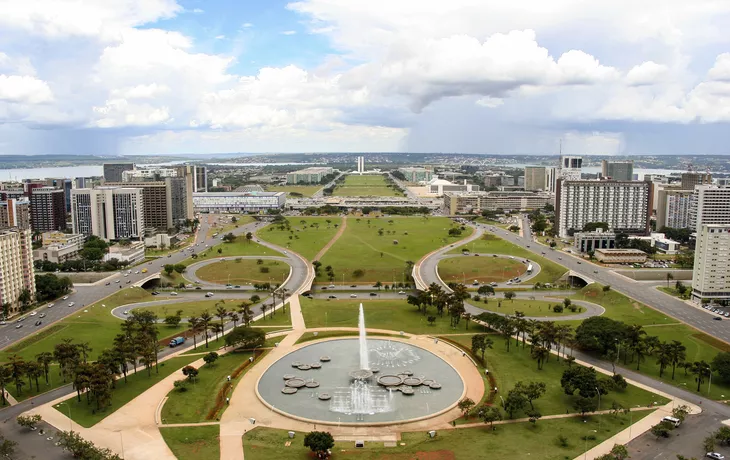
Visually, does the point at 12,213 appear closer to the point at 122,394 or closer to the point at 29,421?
the point at 122,394

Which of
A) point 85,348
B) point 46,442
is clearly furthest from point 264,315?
point 46,442

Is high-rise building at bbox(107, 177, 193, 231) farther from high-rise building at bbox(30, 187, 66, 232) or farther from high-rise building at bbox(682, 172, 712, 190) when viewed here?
high-rise building at bbox(682, 172, 712, 190)

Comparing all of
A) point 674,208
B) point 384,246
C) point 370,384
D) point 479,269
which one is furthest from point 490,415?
point 674,208

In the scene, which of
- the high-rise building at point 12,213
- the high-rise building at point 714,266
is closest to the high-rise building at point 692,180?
the high-rise building at point 714,266

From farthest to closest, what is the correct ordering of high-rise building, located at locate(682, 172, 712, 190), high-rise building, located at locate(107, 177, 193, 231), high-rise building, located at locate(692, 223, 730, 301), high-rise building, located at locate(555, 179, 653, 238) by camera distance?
high-rise building, located at locate(682, 172, 712, 190)
high-rise building, located at locate(107, 177, 193, 231)
high-rise building, located at locate(555, 179, 653, 238)
high-rise building, located at locate(692, 223, 730, 301)

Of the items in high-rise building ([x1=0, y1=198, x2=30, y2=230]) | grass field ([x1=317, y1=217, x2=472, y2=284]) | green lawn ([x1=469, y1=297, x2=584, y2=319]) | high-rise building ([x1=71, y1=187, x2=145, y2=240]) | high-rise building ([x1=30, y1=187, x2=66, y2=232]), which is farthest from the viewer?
high-rise building ([x1=30, y1=187, x2=66, y2=232])

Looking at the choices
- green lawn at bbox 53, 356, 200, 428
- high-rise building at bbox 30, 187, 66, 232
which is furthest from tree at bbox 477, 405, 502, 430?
high-rise building at bbox 30, 187, 66, 232
